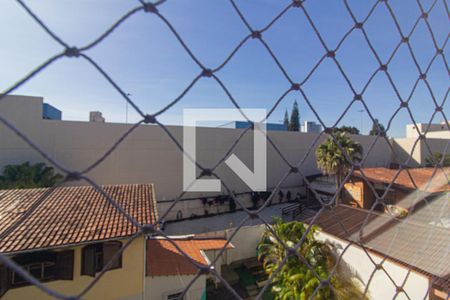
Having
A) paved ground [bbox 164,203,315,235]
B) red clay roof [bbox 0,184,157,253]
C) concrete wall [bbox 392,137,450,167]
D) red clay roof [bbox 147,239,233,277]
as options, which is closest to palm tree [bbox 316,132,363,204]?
paved ground [bbox 164,203,315,235]

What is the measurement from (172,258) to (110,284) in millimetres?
1369

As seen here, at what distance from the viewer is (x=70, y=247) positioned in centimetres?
237

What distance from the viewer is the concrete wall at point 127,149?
23.0ft

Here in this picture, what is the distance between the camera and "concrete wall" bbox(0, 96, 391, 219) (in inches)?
276

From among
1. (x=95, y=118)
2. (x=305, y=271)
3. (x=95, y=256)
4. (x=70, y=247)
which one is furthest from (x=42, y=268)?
(x=95, y=118)

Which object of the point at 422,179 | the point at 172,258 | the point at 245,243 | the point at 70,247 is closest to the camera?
the point at 70,247

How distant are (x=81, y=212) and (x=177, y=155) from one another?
6.22 m

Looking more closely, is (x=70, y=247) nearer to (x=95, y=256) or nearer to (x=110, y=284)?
(x=95, y=256)

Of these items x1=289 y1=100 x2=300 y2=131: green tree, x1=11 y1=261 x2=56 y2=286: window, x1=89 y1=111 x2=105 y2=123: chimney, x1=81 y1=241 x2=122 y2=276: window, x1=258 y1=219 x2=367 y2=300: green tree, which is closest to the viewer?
x1=11 y1=261 x2=56 y2=286: window

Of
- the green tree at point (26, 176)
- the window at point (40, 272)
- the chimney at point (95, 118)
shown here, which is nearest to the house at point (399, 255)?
the window at point (40, 272)

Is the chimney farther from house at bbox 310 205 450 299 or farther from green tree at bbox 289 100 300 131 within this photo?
green tree at bbox 289 100 300 131

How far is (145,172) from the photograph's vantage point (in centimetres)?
853

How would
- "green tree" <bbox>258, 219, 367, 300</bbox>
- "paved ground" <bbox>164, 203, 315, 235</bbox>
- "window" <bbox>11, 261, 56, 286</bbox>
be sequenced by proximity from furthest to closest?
"paved ground" <bbox>164, 203, 315, 235</bbox>
"green tree" <bbox>258, 219, 367, 300</bbox>
"window" <bbox>11, 261, 56, 286</bbox>

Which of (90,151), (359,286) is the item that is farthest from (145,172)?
(359,286)
